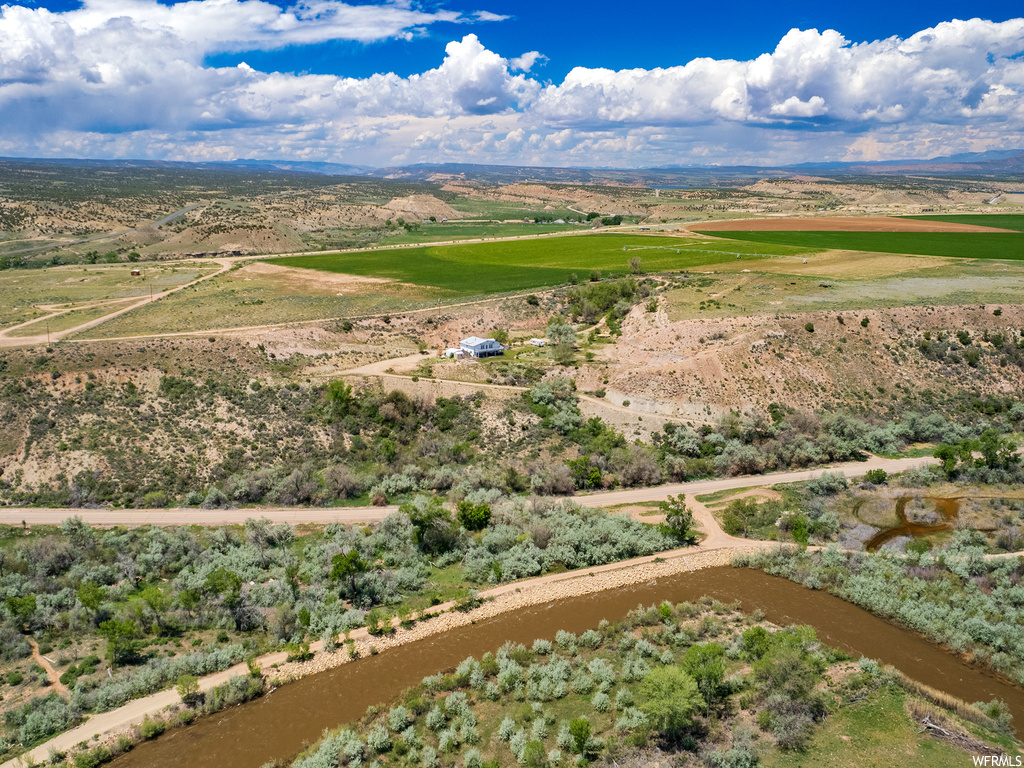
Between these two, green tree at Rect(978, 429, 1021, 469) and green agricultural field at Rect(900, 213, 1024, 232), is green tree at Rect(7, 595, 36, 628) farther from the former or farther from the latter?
→ green agricultural field at Rect(900, 213, 1024, 232)

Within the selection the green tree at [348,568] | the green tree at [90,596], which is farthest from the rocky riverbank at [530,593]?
the green tree at [90,596]

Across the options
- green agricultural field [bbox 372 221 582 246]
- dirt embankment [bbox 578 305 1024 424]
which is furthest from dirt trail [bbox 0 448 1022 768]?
green agricultural field [bbox 372 221 582 246]

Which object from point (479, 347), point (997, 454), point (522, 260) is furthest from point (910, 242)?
point (479, 347)

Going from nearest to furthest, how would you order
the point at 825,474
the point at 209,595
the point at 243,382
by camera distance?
the point at 209,595 < the point at 825,474 < the point at 243,382

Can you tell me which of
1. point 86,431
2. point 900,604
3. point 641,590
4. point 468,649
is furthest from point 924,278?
point 86,431

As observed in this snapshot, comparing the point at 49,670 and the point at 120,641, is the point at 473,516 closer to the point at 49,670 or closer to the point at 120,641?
the point at 120,641

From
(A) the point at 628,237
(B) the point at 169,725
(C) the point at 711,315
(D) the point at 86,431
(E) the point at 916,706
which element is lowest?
(B) the point at 169,725

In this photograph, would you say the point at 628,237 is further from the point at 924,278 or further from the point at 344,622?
the point at 344,622

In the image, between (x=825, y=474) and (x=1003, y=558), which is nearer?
(x=1003, y=558)
